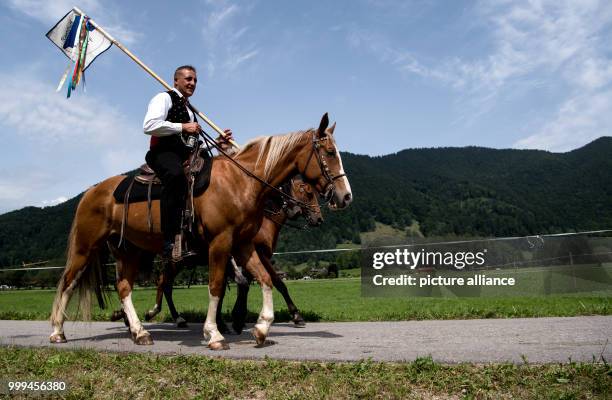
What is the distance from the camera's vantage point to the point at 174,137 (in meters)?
6.96

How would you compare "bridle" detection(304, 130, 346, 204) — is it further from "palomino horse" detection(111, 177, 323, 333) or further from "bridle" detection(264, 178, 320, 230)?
"bridle" detection(264, 178, 320, 230)

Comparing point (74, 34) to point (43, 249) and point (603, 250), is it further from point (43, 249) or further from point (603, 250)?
point (43, 249)

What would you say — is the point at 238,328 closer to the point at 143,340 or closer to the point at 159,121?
the point at 143,340

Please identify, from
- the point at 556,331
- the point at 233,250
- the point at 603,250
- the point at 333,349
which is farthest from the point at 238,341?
the point at 603,250

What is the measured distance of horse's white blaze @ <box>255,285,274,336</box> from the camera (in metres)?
6.19

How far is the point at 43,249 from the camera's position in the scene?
278 feet

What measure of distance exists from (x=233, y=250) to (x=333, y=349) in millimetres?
2007

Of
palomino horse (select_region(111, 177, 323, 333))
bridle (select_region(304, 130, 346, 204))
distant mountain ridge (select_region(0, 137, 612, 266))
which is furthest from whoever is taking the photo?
distant mountain ridge (select_region(0, 137, 612, 266))

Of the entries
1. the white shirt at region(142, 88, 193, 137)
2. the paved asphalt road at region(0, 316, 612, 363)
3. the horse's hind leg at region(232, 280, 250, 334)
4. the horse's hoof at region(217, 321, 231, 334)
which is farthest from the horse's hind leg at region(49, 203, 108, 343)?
the horse's hind leg at region(232, 280, 250, 334)

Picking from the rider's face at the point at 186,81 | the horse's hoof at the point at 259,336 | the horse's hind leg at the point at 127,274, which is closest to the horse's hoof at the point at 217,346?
the horse's hoof at the point at 259,336

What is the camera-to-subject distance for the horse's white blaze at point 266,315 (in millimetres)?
6191

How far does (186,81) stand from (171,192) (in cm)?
166

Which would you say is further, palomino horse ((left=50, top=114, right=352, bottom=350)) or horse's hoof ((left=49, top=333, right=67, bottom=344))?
horse's hoof ((left=49, top=333, right=67, bottom=344))

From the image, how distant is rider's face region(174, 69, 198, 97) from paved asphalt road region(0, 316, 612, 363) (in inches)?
139
